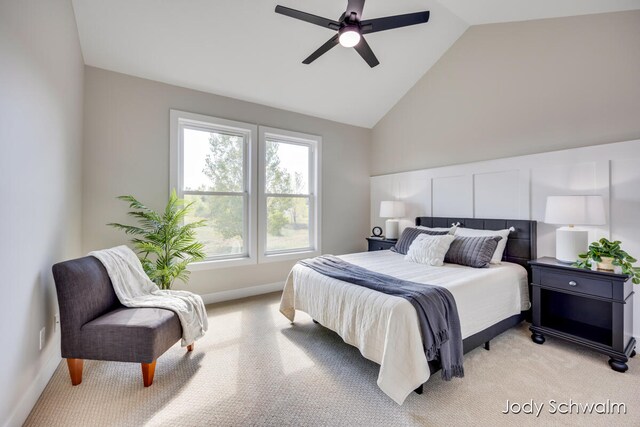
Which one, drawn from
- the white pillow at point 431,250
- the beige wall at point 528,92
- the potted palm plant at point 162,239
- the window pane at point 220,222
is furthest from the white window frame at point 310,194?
the white pillow at point 431,250

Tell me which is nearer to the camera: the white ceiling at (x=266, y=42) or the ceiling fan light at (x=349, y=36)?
the ceiling fan light at (x=349, y=36)

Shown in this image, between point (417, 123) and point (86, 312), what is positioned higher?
point (417, 123)

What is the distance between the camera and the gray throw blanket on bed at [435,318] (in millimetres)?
1745

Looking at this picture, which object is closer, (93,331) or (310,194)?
(93,331)

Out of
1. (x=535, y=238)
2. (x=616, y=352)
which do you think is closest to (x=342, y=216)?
(x=535, y=238)

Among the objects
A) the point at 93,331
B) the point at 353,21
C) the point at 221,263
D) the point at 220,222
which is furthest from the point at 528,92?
the point at 93,331

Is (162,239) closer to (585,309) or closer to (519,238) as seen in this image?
(519,238)

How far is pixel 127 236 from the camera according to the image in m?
3.07

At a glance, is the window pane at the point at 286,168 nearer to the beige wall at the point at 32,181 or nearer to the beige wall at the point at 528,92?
the beige wall at the point at 528,92

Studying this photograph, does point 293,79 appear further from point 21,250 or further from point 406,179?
point 21,250

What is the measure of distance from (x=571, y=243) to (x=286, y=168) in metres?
3.49

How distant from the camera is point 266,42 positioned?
3.10 meters

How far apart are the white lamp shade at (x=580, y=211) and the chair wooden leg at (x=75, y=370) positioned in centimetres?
402

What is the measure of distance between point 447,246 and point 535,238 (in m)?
0.99
